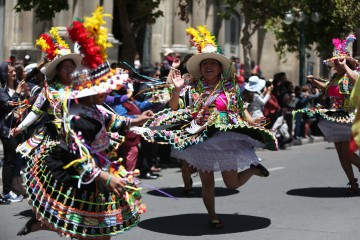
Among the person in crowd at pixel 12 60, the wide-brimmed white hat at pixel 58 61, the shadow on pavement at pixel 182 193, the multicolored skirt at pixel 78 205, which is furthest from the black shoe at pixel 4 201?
the multicolored skirt at pixel 78 205

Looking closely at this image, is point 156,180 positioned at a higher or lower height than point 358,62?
lower

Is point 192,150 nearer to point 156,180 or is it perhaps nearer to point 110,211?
point 110,211

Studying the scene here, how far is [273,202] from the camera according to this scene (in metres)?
11.5

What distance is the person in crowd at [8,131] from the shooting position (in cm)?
1144

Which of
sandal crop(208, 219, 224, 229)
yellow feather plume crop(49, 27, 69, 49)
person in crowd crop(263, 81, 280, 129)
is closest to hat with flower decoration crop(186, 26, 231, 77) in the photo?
yellow feather plume crop(49, 27, 69, 49)

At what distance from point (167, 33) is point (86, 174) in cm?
2629

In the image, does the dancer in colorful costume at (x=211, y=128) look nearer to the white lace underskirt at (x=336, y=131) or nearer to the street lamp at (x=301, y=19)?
the white lace underskirt at (x=336, y=131)

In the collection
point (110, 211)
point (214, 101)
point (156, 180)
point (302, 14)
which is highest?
point (302, 14)

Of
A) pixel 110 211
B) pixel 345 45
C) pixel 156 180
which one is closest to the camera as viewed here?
pixel 110 211

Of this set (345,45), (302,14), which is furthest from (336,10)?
(345,45)

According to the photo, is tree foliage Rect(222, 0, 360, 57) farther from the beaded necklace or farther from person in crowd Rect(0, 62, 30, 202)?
the beaded necklace

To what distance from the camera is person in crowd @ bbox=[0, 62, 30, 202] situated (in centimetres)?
1144

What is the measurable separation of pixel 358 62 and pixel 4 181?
16.9ft

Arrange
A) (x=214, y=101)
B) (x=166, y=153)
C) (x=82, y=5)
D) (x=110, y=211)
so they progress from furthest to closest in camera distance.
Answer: (x=82, y=5), (x=166, y=153), (x=214, y=101), (x=110, y=211)
